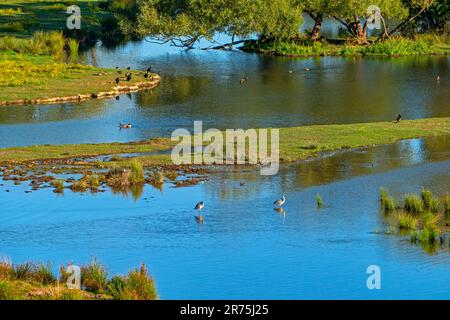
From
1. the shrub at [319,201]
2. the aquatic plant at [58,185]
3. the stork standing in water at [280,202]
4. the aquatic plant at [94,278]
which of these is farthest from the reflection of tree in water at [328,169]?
the aquatic plant at [94,278]

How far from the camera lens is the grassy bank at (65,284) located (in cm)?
2361

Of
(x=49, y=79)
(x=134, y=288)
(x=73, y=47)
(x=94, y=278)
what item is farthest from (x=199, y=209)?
(x=73, y=47)

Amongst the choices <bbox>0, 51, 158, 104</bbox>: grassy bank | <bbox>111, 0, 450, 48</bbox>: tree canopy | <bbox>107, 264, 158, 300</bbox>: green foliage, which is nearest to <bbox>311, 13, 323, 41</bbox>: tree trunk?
<bbox>111, 0, 450, 48</bbox>: tree canopy

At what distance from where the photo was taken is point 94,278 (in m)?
25.7

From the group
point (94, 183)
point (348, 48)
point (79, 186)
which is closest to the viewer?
point (79, 186)

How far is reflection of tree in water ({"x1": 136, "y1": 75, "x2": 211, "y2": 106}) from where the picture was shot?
59469 mm

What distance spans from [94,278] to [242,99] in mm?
34472

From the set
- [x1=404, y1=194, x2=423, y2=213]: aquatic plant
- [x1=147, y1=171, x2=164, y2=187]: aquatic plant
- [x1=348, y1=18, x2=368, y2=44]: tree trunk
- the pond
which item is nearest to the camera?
[x1=404, y1=194, x2=423, y2=213]: aquatic plant

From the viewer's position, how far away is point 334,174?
40.0 metres

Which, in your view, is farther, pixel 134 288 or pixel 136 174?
pixel 136 174

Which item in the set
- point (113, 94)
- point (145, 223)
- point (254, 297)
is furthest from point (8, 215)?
point (113, 94)

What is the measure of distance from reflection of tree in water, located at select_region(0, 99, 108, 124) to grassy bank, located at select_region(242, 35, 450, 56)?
26439mm

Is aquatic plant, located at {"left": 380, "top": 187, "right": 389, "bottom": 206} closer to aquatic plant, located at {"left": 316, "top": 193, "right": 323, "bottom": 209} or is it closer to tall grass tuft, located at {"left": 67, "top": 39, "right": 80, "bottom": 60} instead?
aquatic plant, located at {"left": 316, "top": 193, "right": 323, "bottom": 209}

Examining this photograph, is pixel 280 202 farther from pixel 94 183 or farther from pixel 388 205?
pixel 94 183
